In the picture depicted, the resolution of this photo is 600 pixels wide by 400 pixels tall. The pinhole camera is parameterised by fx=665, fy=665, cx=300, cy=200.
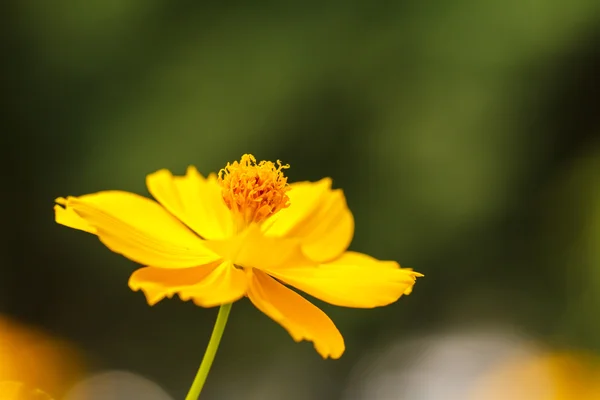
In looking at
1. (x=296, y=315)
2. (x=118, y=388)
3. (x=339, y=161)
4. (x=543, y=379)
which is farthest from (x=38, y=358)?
(x=296, y=315)

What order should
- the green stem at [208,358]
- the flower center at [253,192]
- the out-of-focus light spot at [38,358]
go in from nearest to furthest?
1. the green stem at [208,358]
2. the flower center at [253,192]
3. the out-of-focus light spot at [38,358]

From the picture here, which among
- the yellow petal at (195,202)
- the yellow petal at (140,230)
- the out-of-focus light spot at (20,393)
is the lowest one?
the out-of-focus light spot at (20,393)

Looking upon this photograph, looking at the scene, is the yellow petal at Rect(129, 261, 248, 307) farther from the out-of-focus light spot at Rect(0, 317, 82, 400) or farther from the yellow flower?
the out-of-focus light spot at Rect(0, 317, 82, 400)

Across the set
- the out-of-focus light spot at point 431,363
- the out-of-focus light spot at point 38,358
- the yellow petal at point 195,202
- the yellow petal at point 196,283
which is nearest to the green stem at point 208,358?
the yellow petal at point 196,283

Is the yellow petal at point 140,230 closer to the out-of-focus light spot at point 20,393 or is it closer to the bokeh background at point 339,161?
the out-of-focus light spot at point 20,393

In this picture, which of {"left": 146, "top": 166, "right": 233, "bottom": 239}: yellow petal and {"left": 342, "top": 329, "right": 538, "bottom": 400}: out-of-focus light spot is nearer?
{"left": 146, "top": 166, "right": 233, "bottom": 239}: yellow petal

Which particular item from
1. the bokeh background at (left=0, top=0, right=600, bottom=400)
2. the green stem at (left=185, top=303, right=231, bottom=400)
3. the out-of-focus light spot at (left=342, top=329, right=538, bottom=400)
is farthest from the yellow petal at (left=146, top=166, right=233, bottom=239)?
the out-of-focus light spot at (left=342, top=329, right=538, bottom=400)

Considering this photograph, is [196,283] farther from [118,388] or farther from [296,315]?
[118,388]
